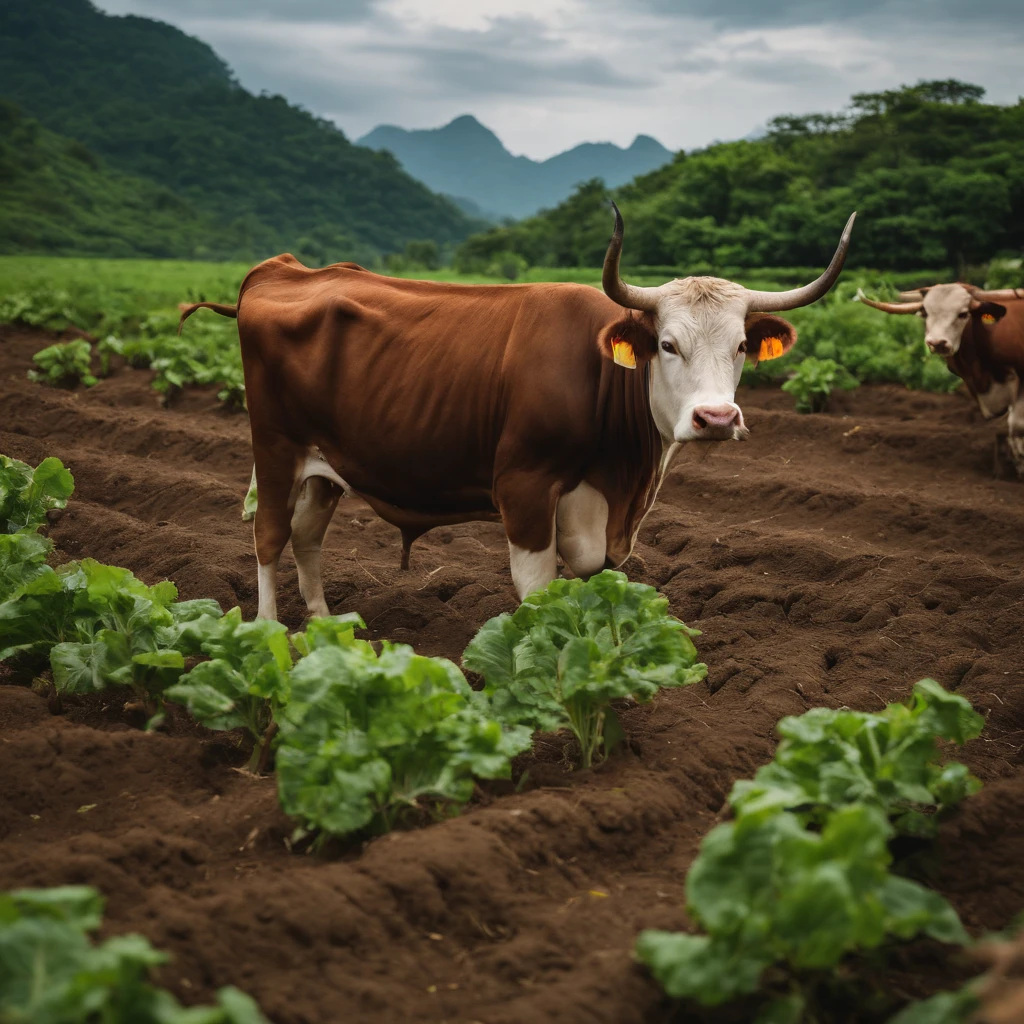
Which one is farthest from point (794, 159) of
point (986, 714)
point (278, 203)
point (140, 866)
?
point (278, 203)

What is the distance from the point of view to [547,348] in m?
5.61

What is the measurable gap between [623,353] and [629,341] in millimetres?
93

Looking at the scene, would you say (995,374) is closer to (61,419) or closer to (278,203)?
(61,419)

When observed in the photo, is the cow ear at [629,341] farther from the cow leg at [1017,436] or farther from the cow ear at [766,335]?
the cow leg at [1017,436]

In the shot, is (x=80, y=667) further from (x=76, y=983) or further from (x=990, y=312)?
(x=990, y=312)

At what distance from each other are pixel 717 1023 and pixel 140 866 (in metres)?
1.89

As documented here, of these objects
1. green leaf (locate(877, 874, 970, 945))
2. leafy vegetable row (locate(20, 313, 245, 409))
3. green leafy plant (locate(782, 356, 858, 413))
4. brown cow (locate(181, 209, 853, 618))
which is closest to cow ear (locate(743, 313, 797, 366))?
brown cow (locate(181, 209, 853, 618))

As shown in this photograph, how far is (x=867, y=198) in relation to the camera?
30.2 m

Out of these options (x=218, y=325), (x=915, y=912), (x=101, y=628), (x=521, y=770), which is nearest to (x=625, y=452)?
(x=521, y=770)

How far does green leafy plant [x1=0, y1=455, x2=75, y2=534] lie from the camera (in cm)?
633

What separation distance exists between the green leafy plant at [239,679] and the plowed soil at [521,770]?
236 mm

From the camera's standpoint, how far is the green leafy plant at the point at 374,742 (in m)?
3.75

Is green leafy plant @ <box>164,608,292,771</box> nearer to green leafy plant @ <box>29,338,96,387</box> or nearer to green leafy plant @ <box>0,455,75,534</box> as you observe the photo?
green leafy plant @ <box>0,455,75,534</box>

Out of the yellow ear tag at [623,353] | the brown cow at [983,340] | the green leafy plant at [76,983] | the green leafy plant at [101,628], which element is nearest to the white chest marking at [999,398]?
the brown cow at [983,340]
